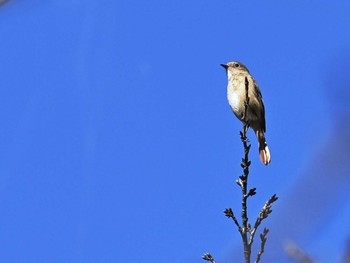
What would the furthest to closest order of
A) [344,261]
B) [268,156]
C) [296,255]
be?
[268,156] < [296,255] < [344,261]

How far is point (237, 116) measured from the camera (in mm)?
7555

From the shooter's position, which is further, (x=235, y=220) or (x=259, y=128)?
(x=259, y=128)

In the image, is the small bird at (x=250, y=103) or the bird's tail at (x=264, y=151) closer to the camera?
the bird's tail at (x=264, y=151)

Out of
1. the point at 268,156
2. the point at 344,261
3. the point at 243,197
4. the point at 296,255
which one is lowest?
the point at 344,261

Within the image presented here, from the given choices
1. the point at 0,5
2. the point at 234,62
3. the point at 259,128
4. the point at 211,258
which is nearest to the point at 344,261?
the point at 0,5

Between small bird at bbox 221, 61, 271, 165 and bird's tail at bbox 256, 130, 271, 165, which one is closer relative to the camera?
bird's tail at bbox 256, 130, 271, 165

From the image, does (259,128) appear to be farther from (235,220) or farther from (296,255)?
(296,255)

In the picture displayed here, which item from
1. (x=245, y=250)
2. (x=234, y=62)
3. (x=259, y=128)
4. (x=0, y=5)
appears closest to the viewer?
(x=0, y=5)

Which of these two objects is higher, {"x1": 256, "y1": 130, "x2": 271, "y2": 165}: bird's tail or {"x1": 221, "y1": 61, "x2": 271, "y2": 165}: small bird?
{"x1": 221, "y1": 61, "x2": 271, "y2": 165}: small bird

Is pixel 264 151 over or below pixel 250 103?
below

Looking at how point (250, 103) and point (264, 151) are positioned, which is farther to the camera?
point (250, 103)

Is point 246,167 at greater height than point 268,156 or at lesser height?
lesser

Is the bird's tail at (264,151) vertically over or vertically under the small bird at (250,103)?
under

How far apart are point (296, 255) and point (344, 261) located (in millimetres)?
221
